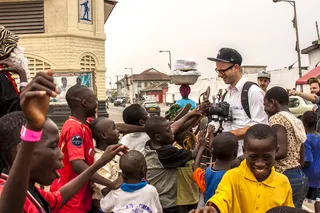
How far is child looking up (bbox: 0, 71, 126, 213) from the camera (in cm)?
138

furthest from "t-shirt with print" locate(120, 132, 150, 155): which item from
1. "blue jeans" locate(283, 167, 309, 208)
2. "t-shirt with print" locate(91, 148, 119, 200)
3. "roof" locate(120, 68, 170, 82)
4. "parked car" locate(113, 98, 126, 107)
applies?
"roof" locate(120, 68, 170, 82)

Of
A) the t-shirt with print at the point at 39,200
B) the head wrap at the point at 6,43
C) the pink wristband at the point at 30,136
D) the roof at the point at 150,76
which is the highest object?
the roof at the point at 150,76

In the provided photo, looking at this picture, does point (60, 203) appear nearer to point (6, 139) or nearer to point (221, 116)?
point (6, 139)

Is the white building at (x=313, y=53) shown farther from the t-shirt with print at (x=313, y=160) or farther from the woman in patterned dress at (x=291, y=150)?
the woman in patterned dress at (x=291, y=150)

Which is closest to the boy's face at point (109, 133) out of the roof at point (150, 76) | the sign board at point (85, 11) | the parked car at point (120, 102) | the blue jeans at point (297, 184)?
the blue jeans at point (297, 184)

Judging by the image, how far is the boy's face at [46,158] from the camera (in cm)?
186

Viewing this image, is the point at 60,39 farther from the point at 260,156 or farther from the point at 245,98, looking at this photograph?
the point at 260,156

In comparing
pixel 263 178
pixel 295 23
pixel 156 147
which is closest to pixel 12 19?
pixel 295 23

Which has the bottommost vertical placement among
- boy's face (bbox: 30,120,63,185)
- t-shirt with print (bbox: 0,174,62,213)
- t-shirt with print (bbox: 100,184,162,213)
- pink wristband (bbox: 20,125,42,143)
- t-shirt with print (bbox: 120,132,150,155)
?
t-shirt with print (bbox: 100,184,162,213)

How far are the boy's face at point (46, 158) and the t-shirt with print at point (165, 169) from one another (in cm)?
191

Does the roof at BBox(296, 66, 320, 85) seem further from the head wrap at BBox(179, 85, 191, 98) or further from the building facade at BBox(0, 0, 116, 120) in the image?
the head wrap at BBox(179, 85, 191, 98)

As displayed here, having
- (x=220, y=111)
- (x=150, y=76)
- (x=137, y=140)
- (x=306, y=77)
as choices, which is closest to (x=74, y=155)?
(x=137, y=140)

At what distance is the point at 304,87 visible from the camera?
26641 mm

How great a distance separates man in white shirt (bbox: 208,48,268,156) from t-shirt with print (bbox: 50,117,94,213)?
1444 millimetres
